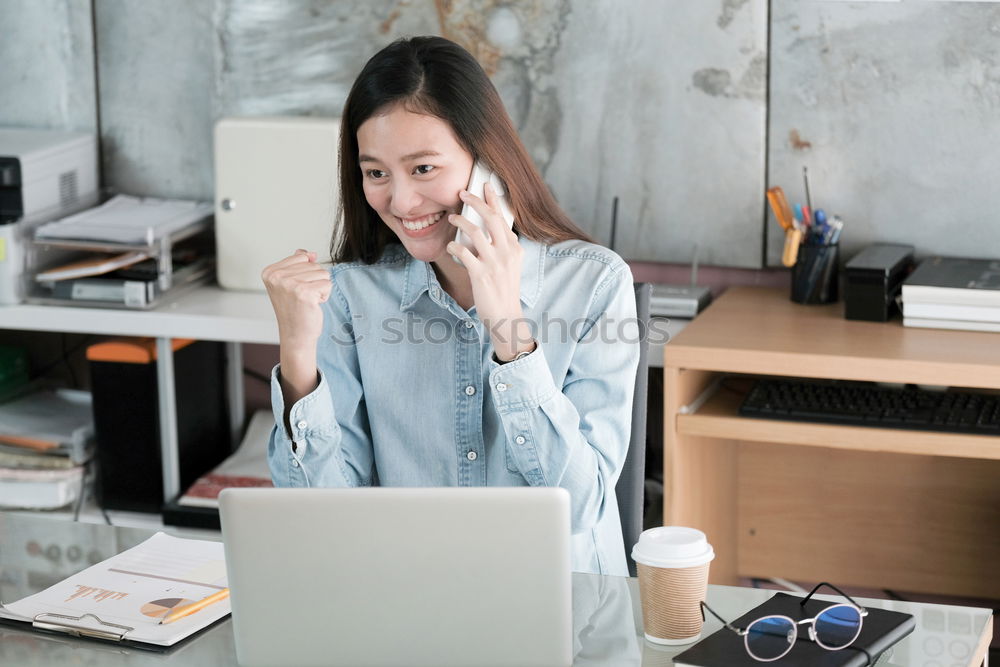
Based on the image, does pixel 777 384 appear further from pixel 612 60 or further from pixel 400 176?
pixel 400 176

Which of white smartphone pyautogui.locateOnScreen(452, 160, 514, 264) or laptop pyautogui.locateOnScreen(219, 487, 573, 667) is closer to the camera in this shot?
laptop pyautogui.locateOnScreen(219, 487, 573, 667)

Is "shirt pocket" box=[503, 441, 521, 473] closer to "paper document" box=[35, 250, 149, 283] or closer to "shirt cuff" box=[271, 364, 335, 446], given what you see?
"shirt cuff" box=[271, 364, 335, 446]

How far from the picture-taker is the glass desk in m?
1.13

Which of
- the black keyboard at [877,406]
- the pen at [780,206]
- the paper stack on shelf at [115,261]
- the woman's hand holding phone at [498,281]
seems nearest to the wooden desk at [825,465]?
the black keyboard at [877,406]

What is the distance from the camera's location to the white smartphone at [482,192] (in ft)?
4.89

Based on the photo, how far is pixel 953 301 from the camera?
215 cm

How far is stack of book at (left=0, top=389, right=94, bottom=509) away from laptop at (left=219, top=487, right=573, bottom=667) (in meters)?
1.74

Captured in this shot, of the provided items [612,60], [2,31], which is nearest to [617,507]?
[612,60]

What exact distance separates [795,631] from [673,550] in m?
0.13

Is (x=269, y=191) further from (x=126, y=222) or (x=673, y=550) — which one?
(x=673, y=550)

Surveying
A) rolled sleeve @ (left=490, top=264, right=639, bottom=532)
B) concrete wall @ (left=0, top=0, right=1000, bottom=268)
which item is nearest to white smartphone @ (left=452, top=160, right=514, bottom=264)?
rolled sleeve @ (left=490, top=264, right=639, bottom=532)

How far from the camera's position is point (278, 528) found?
103cm

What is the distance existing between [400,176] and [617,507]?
0.52 metres

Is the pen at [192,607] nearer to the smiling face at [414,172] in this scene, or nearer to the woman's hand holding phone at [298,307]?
the woman's hand holding phone at [298,307]
